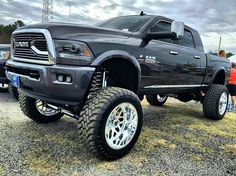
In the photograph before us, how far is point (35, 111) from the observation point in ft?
16.8

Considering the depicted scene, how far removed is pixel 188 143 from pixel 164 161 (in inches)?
39.0

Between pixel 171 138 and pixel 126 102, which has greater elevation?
pixel 126 102

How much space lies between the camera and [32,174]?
3.23 metres

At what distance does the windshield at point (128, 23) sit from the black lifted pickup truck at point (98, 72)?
15 mm

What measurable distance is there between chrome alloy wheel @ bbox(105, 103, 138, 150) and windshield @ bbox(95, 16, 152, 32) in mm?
1401

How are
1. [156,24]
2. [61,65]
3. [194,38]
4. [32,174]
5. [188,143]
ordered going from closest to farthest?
[32,174] < [61,65] < [188,143] < [156,24] < [194,38]

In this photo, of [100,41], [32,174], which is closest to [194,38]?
[100,41]

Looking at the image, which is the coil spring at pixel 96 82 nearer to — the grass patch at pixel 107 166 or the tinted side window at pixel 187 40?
the grass patch at pixel 107 166

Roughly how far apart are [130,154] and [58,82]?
1321 mm

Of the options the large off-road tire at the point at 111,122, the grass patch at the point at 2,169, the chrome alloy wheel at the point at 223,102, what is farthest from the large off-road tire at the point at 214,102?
the grass patch at the point at 2,169

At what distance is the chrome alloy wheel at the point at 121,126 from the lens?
3.74 m

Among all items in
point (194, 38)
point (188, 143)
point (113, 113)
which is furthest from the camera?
point (194, 38)

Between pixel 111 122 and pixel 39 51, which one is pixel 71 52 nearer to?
pixel 39 51

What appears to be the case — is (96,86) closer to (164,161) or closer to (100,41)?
(100,41)
